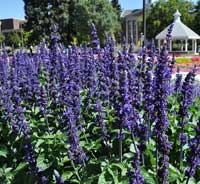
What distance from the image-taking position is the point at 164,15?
69312mm

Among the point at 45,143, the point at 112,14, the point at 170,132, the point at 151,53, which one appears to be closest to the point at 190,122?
the point at 170,132

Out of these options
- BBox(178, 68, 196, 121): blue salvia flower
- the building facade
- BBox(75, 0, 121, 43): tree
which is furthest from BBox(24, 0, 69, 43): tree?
the building facade

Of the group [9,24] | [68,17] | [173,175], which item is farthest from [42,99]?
[9,24]

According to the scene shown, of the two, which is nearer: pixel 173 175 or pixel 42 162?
pixel 173 175

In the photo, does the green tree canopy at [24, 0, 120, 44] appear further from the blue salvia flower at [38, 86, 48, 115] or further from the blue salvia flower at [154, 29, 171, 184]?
the blue salvia flower at [154, 29, 171, 184]

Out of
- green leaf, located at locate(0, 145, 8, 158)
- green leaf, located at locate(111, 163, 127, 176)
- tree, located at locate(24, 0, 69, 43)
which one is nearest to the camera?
green leaf, located at locate(111, 163, 127, 176)

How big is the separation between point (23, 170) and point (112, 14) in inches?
2105

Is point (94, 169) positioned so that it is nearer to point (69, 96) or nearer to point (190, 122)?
point (69, 96)

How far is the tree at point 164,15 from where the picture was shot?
223 feet

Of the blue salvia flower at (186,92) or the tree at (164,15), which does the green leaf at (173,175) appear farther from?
the tree at (164,15)

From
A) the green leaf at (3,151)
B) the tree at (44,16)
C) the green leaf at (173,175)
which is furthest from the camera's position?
the tree at (44,16)

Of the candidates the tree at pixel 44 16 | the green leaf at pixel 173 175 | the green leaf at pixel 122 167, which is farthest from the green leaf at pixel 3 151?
the tree at pixel 44 16

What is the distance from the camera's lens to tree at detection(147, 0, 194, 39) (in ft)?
223

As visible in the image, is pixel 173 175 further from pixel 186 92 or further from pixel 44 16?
pixel 44 16
